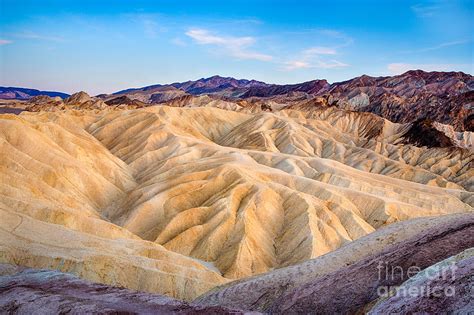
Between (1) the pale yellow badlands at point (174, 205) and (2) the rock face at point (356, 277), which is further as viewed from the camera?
(1) the pale yellow badlands at point (174, 205)

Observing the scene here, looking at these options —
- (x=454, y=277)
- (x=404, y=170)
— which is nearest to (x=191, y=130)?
(x=404, y=170)

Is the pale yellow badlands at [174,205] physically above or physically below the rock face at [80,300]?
below

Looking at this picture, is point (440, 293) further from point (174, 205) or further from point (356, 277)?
point (174, 205)

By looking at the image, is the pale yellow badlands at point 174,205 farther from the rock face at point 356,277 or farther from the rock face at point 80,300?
the rock face at point 356,277

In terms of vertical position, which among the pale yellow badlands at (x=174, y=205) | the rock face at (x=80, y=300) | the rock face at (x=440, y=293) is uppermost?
the rock face at (x=440, y=293)

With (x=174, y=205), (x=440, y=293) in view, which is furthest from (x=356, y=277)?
(x=174, y=205)

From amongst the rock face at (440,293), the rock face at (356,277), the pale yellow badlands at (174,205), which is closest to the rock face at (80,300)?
the rock face at (356,277)

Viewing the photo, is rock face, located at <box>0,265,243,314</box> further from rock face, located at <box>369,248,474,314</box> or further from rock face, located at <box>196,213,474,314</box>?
rock face, located at <box>369,248,474,314</box>

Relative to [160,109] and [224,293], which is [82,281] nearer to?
[224,293]
